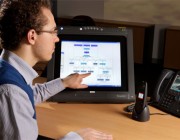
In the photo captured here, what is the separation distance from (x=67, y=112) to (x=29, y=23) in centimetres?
64

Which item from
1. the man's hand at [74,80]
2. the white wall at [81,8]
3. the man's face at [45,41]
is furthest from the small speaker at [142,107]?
the white wall at [81,8]

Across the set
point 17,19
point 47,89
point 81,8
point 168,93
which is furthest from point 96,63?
point 81,8

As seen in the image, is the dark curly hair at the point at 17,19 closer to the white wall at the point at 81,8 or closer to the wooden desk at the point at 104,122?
the wooden desk at the point at 104,122

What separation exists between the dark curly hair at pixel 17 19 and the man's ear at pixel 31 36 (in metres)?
0.01

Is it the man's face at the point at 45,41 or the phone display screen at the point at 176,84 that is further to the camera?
the phone display screen at the point at 176,84

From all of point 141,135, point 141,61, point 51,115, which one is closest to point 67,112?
point 51,115

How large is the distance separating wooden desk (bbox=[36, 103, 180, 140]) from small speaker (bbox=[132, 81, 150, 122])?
27 millimetres

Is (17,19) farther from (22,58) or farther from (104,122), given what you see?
(104,122)

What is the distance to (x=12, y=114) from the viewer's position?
1.15 meters

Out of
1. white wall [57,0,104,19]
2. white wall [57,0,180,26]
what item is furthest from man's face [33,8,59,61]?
white wall [57,0,104,19]

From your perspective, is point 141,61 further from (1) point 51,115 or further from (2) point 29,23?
(2) point 29,23

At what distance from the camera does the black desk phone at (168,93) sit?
1.66 meters

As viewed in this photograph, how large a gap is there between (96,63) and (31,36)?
0.60 m

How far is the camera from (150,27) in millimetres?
5332
